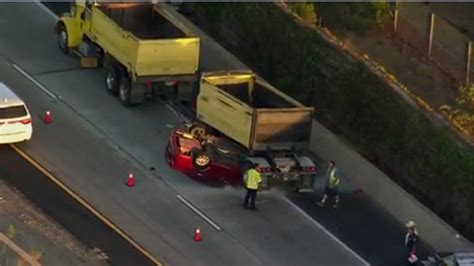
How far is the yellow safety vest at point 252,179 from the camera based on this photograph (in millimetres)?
35094

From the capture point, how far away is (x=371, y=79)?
124 feet

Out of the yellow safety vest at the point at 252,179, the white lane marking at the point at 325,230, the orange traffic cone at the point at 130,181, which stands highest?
the yellow safety vest at the point at 252,179

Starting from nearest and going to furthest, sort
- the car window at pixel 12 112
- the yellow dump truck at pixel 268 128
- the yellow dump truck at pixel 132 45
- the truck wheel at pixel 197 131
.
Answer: the yellow dump truck at pixel 268 128
the car window at pixel 12 112
the truck wheel at pixel 197 131
the yellow dump truck at pixel 132 45

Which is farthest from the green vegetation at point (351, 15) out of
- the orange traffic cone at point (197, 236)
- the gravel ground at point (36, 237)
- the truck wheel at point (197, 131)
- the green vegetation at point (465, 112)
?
the gravel ground at point (36, 237)

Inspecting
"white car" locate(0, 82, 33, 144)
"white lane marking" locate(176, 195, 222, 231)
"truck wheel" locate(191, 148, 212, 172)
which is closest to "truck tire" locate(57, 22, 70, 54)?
"white car" locate(0, 82, 33, 144)

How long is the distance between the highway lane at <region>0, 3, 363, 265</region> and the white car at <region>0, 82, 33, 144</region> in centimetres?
58

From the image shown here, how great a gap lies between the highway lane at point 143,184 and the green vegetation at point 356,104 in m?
2.98

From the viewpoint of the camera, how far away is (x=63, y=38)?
42.2m

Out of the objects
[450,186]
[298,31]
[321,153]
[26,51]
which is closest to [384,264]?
[450,186]

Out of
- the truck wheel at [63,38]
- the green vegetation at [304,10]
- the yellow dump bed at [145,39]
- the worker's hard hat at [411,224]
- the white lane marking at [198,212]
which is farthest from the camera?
the truck wheel at [63,38]

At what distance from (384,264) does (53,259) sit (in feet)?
23.4

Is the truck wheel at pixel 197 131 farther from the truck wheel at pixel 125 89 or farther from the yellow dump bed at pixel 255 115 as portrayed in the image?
the truck wheel at pixel 125 89

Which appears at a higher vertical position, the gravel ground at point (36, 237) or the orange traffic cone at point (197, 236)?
the gravel ground at point (36, 237)

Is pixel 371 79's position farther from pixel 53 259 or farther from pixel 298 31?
pixel 53 259
